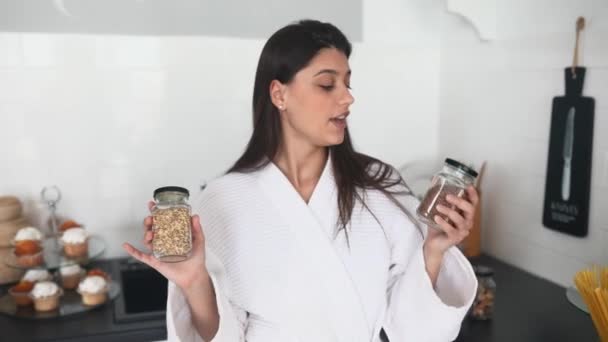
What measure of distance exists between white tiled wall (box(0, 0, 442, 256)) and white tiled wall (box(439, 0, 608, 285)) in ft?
1.37

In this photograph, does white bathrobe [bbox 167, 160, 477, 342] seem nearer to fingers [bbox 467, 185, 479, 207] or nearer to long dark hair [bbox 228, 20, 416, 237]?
long dark hair [bbox 228, 20, 416, 237]

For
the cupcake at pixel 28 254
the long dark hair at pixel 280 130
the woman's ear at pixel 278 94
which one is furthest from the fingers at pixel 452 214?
the cupcake at pixel 28 254

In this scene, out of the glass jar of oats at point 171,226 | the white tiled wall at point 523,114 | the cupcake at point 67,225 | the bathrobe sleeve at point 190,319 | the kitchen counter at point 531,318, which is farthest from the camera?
the cupcake at point 67,225

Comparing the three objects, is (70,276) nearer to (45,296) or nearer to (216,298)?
(45,296)

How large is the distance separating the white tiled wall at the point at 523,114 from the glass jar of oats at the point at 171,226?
1.08 metres

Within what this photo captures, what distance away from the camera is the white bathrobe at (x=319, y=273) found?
117cm

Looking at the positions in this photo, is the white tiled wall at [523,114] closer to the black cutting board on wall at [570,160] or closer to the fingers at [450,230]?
the black cutting board on wall at [570,160]

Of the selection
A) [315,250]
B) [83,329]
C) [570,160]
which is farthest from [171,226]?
[570,160]

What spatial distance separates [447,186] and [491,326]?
0.59 metres

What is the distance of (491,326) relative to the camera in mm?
1443

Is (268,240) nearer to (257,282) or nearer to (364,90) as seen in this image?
(257,282)

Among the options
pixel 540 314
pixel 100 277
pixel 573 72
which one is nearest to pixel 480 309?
pixel 540 314

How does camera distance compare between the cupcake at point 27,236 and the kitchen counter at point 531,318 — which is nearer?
the kitchen counter at point 531,318

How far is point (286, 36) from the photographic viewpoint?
3.97 feet
